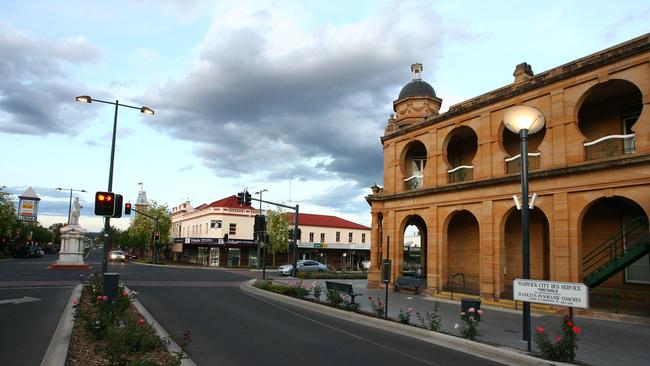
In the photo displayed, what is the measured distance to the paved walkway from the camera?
396 inches

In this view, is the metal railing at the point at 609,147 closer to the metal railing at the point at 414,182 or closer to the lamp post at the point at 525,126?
the lamp post at the point at 525,126

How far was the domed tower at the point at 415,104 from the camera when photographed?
28.0m

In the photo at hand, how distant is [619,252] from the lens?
59.8ft

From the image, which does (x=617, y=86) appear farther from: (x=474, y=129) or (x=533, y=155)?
(x=474, y=129)

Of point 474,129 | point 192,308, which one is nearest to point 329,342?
point 192,308

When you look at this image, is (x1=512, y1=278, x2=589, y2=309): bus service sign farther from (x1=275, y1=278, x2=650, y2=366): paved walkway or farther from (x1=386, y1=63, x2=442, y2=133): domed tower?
(x1=386, y1=63, x2=442, y2=133): domed tower

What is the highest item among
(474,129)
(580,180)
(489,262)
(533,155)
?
(474,129)

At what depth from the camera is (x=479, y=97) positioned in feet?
73.0

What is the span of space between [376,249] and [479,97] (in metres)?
11.2

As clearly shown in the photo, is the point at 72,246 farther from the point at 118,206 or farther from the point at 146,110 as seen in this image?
the point at 118,206

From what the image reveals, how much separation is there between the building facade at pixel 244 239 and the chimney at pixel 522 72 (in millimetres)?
41878

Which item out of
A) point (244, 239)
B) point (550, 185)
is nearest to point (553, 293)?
point (550, 185)

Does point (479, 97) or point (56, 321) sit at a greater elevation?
point (479, 97)

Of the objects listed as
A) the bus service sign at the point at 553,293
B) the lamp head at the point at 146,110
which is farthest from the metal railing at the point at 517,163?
the lamp head at the point at 146,110
